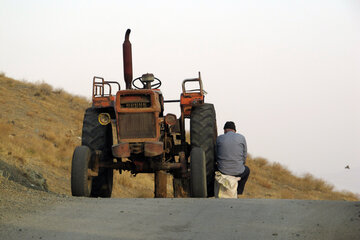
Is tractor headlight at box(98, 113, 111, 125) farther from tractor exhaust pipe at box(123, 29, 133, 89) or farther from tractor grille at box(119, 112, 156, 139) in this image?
tractor exhaust pipe at box(123, 29, 133, 89)

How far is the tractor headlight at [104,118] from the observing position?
32.0ft

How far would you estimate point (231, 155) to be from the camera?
35.6ft

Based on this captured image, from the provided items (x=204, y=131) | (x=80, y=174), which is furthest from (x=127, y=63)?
(x=80, y=174)

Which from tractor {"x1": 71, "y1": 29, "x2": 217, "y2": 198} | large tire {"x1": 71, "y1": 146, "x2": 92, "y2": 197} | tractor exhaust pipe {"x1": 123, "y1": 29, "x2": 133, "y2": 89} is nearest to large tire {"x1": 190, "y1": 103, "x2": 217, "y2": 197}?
tractor {"x1": 71, "y1": 29, "x2": 217, "y2": 198}

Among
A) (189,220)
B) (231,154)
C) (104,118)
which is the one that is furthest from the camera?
(231,154)

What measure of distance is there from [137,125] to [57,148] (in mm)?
9904

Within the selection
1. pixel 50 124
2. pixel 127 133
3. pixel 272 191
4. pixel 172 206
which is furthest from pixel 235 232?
pixel 50 124

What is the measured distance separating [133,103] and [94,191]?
2457mm

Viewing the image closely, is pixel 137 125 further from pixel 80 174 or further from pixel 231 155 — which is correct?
pixel 231 155

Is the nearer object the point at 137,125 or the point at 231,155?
the point at 137,125

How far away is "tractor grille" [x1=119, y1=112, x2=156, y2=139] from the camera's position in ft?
31.5

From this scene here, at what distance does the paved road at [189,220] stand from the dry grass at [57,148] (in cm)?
520

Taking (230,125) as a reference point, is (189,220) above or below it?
below

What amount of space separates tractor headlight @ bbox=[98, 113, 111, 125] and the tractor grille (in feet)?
0.99
